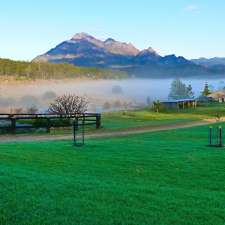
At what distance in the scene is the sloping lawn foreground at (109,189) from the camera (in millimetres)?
6626

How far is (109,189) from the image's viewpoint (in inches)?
322

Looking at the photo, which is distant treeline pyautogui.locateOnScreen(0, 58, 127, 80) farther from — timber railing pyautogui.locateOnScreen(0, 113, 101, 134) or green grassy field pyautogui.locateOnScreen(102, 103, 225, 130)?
timber railing pyautogui.locateOnScreen(0, 113, 101, 134)

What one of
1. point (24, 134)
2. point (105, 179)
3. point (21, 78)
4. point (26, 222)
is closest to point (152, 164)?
point (105, 179)

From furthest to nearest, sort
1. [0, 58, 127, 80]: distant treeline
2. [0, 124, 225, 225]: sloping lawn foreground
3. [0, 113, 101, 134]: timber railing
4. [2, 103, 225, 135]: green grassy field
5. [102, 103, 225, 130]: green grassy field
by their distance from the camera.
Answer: [0, 58, 127, 80]: distant treeline < [102, 103, 225, 130]: green grassy field < [2, 103, 225, 135]: green grassy field < [0, 113, 101, 134]: timber railing < [0, 124, 225, 225]: sloping lawn foreground

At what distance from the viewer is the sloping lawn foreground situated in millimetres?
6626

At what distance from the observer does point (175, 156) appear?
13516mm

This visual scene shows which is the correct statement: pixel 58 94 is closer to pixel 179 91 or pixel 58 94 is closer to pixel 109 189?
pixel 179 91

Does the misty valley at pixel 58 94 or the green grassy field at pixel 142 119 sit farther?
the misty valley at pixel 58 94

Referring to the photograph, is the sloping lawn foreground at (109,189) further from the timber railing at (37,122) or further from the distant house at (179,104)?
the distant house at (179,104)

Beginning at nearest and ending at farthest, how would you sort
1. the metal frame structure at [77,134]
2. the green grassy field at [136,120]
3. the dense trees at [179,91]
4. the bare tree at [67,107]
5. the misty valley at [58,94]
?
the metal frame structure at [77,134] < the green grassy field at [136,120] < the bare tree at [67,107] < the misty valley at [58,94] < the dense trees at [179,91]

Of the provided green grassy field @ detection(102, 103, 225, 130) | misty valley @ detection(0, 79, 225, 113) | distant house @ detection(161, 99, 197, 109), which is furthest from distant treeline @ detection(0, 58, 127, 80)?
green grassy field @ detection(102, 103, 225, 130)

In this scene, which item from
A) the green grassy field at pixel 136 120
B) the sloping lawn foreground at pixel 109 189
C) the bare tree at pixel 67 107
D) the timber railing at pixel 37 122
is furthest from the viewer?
the bare tree at pixel 67 107

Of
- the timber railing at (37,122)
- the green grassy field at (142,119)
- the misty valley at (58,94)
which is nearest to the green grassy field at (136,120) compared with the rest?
the green grassy field at (142,119)

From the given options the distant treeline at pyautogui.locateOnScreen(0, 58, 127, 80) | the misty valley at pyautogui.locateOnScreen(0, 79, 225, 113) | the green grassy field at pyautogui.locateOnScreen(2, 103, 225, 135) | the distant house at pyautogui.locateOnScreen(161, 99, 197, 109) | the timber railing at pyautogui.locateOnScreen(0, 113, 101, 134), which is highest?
the distant treeline at pyautogui.locateOnScreen(0, 58, 127, 80)
